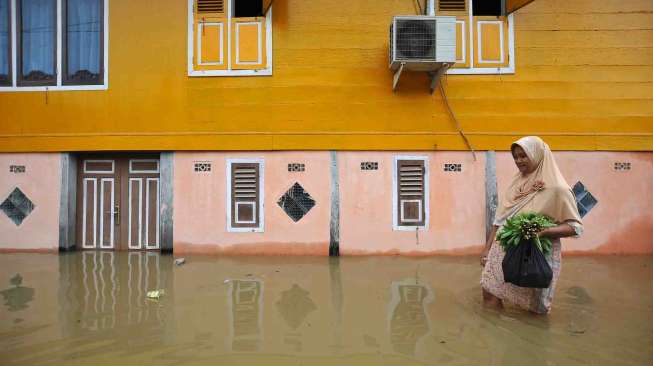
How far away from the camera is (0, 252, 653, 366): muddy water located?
3199 mm

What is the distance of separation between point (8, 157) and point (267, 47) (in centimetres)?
458

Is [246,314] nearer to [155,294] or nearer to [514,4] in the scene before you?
[155,294]

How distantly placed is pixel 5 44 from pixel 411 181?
23.1 feet

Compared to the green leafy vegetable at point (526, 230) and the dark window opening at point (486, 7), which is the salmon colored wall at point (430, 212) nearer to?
the dark window opening at point (486, 7)

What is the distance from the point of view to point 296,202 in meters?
7.10

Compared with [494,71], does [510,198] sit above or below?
below

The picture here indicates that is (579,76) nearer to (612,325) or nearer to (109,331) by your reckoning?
(612,325)

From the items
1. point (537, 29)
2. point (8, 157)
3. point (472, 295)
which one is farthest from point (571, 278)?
point (8, 157)

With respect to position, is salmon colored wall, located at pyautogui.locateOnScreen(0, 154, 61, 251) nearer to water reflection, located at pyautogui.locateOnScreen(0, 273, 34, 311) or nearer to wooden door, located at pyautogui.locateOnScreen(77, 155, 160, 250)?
wooden door, located at pyautogui.locateOnScreen(77, 155, 160, 250)

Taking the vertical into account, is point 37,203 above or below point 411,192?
below

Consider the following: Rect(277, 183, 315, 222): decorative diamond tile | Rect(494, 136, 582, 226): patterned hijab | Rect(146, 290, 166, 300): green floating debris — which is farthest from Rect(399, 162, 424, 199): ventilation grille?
Rect(146, 290, 166, 300): green floating debris

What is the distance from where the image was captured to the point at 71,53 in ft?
24.3

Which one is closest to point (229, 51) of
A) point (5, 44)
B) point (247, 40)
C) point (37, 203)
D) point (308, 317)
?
point (247, 40)

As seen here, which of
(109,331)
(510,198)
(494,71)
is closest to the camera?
(109,331)
